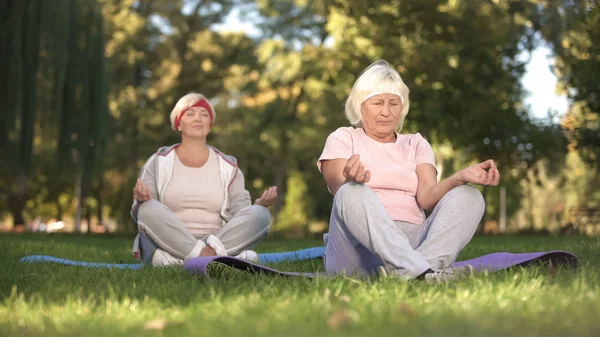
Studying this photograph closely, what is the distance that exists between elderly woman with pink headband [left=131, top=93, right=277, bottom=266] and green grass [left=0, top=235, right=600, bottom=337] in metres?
1.85

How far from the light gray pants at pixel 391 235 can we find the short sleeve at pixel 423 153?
1.33ft

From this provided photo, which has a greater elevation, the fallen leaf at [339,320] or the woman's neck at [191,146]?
the woman's neck at [191,146]

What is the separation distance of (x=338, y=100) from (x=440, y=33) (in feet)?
20.5

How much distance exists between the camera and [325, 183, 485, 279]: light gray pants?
4195mm

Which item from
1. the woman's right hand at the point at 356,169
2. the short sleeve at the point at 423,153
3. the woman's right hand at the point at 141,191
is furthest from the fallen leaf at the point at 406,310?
the woman's right hand at the point at 141,191

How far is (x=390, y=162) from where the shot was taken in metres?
4.95

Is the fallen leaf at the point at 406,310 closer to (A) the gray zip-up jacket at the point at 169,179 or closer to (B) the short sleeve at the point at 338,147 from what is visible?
(B) the short sleeve at the point at 338,147

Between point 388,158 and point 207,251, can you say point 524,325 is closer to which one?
point 388,158

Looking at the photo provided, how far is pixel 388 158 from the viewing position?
196 inches

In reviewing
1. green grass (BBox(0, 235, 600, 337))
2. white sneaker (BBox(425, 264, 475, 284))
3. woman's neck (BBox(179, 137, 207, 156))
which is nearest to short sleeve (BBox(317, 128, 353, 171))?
green grass (BBox(0, 235, 600, 337))

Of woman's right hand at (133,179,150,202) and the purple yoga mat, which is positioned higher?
woman's right hand at (133,179,150,202)

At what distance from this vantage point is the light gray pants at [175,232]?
21.6ft

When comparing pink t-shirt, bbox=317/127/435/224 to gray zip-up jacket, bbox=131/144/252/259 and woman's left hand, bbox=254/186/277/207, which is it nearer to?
woman's left hand, bbox=254/186/277/207

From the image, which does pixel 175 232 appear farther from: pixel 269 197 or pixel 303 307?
pixel 303 307
